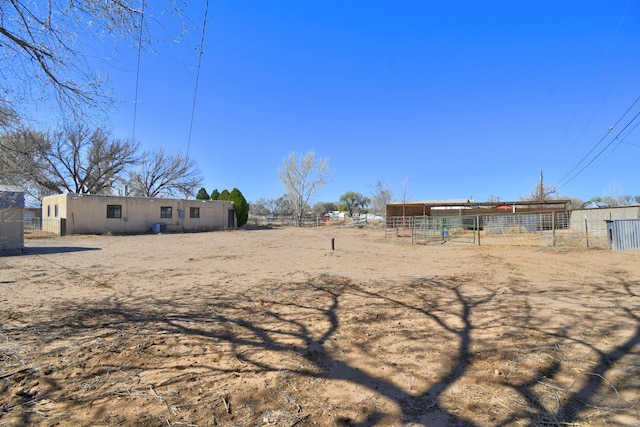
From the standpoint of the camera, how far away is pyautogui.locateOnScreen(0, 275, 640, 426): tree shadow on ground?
7.24 ft

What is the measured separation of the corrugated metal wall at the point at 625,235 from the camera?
10781 millimetres

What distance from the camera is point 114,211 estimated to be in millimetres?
23359

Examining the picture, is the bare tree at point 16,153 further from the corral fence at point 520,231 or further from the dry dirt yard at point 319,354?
the corral fence at point 520,231

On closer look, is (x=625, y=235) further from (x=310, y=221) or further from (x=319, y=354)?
(x=310, y=221)

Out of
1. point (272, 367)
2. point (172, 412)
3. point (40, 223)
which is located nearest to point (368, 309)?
point (272, 367)

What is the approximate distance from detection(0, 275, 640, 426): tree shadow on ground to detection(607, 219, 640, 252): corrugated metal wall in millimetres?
8571

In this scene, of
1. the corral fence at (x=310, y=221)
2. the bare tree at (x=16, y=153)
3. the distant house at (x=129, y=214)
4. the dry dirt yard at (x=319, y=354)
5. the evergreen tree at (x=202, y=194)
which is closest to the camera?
→ the dry dirt yard at (x=319, y=354)

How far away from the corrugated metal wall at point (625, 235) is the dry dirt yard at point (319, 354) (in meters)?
6.32

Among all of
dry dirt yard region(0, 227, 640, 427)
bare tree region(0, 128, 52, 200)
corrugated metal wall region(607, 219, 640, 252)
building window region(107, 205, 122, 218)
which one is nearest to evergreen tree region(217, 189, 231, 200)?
building window region(107, 205, 122, 218)

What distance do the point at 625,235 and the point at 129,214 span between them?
28970 millimetres

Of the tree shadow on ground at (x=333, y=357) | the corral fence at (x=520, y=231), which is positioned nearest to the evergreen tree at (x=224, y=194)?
the corral fence at (x=520, y=231)

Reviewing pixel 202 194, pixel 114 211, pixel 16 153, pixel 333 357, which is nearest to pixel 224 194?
pixel 202 194

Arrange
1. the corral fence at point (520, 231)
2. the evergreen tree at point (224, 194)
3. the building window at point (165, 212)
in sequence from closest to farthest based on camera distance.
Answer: the corral fence at point (520, 231) < the building window at point (165, 212) < the evergreen tree at point (224, 194)

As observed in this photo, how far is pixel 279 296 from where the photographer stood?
17.7 feet
